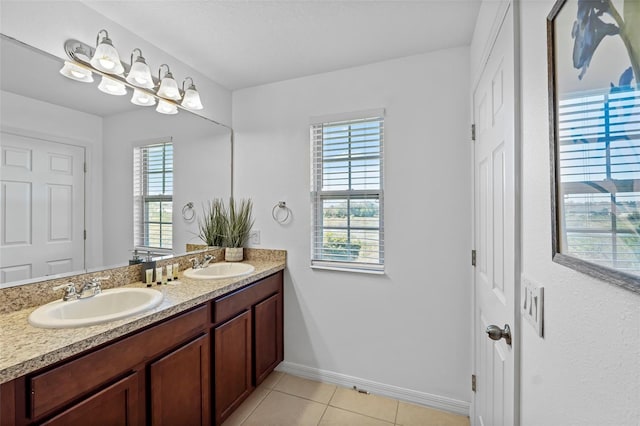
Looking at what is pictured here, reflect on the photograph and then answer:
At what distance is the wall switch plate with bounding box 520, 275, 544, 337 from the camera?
762mm

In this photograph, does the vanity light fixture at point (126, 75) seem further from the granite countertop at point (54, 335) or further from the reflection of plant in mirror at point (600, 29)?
the reflection of plant in mirror at point (600, 29)

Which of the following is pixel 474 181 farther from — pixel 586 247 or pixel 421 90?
pixel 586 247

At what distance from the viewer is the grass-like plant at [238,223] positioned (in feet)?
8.18

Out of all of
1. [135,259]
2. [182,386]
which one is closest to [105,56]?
[135,259]

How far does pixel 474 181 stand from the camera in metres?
1.76

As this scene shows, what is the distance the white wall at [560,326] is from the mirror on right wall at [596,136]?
0.06 metres

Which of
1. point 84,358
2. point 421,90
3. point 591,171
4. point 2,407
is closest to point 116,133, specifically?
point 84,358

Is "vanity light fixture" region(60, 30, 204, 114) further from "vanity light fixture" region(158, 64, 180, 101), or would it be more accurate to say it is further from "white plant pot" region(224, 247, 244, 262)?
"white plant pot" region(224, 247, 244, 262)

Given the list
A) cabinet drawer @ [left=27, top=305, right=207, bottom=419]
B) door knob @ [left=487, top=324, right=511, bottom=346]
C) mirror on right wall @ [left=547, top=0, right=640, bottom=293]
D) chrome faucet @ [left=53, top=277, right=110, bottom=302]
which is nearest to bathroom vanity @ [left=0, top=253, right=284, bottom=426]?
cabinet drawer @ [left=27, top=305, right=207, bottom=419]

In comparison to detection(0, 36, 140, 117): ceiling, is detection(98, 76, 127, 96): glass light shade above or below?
above

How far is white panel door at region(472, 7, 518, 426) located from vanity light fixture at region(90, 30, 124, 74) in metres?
1.88

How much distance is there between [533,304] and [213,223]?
2.25 meters

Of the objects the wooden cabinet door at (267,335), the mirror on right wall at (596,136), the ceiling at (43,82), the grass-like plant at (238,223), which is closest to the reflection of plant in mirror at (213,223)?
the grass-like plant at (238,223)

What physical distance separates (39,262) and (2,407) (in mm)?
782
